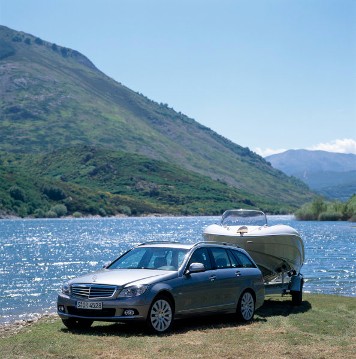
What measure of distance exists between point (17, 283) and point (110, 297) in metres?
27.0

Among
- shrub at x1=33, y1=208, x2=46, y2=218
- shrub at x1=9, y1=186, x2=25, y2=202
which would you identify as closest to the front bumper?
shrub at x1=9, y1=186, x2=25, y2=202

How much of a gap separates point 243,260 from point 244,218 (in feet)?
19.5

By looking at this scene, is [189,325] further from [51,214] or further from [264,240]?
[51,214]

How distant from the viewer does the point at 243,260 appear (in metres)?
18.5

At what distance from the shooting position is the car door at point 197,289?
15.7 metres

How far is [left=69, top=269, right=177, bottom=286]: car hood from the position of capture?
1510cm

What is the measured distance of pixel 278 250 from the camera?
76.0ft

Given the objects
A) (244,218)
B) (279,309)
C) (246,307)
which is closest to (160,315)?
(246,307)

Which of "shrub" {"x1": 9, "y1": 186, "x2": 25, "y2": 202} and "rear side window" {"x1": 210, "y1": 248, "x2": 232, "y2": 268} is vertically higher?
"rear side window" {"x1": 210, "y1": 248, "x2": 232, "y2": 268}

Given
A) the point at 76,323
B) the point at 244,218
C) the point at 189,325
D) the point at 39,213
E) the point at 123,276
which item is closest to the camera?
the point at 123,276

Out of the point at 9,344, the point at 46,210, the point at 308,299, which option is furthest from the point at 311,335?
the point at 46,210

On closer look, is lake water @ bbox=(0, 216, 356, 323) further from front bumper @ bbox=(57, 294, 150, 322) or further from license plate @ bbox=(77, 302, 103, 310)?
front bumper @ bbox=(57, 294, 150, 322)

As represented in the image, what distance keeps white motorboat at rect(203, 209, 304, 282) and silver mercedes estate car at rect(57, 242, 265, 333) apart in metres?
4.08

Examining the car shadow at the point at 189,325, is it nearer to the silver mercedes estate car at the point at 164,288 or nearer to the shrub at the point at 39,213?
the silver mercedes estate car at the point at 164,288
